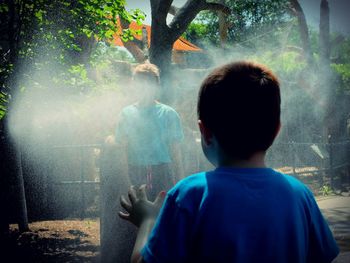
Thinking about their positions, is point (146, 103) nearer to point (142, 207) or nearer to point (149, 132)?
point (149, 132)

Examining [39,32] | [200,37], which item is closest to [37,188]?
[39,32]

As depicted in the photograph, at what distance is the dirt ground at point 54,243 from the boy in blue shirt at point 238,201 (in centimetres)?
406

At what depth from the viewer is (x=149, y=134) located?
3.70m

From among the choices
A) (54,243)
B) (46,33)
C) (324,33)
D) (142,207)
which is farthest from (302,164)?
(142,207)

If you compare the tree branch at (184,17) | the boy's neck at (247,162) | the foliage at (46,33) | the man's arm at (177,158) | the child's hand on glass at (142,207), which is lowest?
Result: the man's arm at (177,158)

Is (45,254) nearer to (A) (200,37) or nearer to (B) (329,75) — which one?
(B) (329,75)

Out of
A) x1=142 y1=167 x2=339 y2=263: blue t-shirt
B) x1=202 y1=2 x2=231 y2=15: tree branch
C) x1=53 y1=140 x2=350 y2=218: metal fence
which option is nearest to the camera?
x1=142 y1=167 x2=339 y2=263: blue t-shirt

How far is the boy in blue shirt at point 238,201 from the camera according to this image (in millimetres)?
1129

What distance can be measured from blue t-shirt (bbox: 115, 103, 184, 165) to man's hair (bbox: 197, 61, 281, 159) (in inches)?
97.4

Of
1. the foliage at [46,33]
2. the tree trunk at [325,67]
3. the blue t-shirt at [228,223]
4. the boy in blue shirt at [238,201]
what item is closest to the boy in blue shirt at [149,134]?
the foliage at [46,33]

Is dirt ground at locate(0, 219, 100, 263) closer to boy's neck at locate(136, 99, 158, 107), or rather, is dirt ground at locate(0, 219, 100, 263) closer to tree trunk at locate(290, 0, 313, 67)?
boy's neck at locate(136, 99, 158, 107)

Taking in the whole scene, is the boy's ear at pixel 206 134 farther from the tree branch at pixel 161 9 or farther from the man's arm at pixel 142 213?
the tree branch at pixel 161 9

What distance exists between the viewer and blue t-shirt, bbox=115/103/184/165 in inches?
146

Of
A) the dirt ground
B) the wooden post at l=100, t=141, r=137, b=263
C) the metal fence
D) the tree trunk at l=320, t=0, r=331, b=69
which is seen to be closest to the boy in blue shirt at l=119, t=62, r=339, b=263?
the wooden post at l=100, t=141, r=137, b=263
